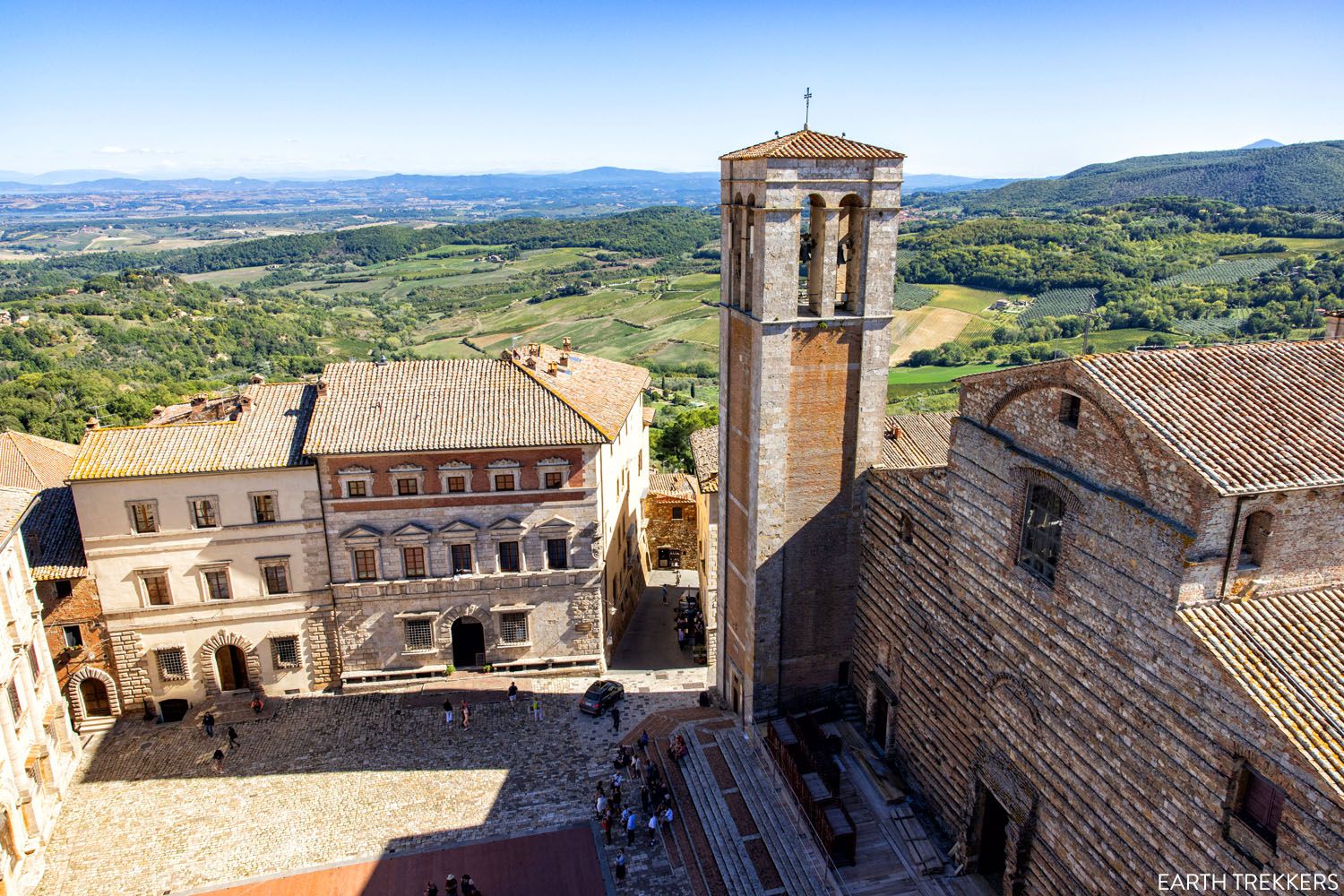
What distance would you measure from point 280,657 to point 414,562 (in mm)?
6598

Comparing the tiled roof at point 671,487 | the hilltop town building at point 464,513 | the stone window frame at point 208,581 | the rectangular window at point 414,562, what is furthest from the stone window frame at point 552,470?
the tiled roof at point 671,487

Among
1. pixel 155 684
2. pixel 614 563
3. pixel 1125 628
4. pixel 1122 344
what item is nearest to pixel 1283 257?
pixel 1122 344

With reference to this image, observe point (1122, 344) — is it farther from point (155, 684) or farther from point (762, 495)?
point (155, 684)

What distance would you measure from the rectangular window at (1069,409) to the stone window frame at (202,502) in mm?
28564

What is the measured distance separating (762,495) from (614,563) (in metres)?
14.2

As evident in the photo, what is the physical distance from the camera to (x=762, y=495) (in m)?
24.8

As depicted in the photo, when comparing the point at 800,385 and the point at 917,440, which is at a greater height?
the point at 800,385

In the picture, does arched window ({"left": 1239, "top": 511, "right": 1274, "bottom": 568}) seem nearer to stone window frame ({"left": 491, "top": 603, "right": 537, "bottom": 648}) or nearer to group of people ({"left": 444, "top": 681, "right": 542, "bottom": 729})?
group of people ({"left": 444, "top": 681, "right": 542, "bottom": 729})

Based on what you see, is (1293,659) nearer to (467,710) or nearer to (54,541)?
(467,710)

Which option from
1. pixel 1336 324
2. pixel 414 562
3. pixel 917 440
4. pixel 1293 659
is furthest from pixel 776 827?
pixel 1336 324

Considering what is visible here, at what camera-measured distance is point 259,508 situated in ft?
105

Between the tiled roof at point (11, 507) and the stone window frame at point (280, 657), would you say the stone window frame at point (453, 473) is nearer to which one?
the stone window frame at point (280, 657)

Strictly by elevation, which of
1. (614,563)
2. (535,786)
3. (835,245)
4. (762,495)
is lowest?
(535,786)

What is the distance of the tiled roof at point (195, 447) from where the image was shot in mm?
30750
